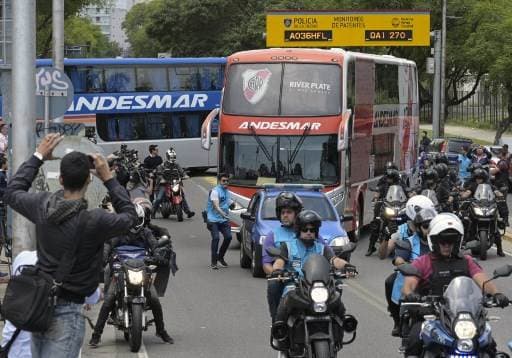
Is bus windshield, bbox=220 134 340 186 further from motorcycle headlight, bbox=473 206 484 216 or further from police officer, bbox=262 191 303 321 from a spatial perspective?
police officer, bbox=262 191 303 321

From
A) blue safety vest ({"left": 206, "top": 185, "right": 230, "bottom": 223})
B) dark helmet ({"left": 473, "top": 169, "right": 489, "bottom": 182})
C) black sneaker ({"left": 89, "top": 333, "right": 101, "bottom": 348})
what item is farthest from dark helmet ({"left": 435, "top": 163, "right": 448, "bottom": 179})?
black sneaker ({"left": 89, "top": 333, "right": 101, "bottom": 348})

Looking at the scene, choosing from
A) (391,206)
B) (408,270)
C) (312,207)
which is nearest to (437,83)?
(391,206)

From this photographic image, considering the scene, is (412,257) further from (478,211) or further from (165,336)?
(478,211)

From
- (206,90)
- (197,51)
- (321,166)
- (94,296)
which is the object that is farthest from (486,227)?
(197,51)

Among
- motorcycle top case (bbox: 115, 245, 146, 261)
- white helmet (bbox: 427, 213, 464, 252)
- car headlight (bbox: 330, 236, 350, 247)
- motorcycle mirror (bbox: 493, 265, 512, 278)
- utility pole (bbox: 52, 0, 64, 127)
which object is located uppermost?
utility pole (bbox: 52, 0, 64, 127)

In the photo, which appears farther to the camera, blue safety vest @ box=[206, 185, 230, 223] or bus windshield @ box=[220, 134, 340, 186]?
bus windshield @ box=[220, 134, 340, 186]

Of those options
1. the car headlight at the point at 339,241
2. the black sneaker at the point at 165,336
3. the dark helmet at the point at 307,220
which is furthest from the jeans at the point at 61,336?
the car headlight at the point at 339,241

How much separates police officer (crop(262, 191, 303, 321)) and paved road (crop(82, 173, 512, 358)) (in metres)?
1.92

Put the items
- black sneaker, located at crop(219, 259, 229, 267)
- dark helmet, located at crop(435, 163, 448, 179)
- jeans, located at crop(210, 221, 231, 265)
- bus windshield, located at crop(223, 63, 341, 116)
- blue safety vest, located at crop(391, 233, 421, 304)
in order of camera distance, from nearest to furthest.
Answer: blue safety vest, located at crop(391, 233, 421, 304) → jeans, located at crop(210, 221, 231, 265) → black sneaker, located at crop(219, 259, 229, 267) → dark helmet, located at crop(435, 163, 448, 179) → bus windshield, located at crop(223, 63, 341, 116)

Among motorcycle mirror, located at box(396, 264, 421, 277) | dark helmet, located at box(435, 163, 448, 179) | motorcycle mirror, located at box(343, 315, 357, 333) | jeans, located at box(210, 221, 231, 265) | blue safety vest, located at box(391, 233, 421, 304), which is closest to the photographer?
motorcycle mirror, located at box(396, 264, 421, 277)

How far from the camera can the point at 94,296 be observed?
6.94 metres

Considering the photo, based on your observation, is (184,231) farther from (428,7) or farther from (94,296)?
(428,7)

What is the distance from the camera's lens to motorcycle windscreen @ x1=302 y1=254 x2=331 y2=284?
8.90m

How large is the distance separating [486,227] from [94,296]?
14414 mm
